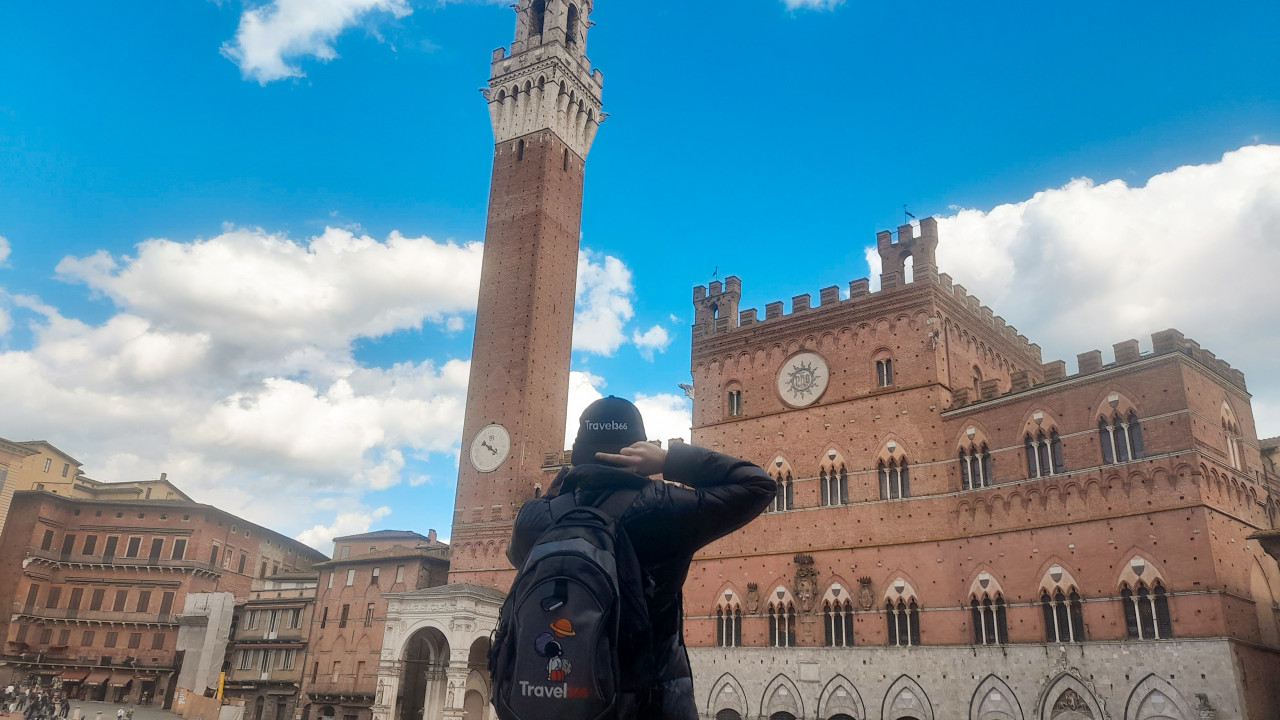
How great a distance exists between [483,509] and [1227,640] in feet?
94.1

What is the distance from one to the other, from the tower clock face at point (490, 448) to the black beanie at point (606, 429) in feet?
123

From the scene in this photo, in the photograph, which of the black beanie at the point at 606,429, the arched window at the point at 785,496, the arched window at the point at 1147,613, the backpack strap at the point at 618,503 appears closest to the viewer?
the backpack strap at the point at 618,503

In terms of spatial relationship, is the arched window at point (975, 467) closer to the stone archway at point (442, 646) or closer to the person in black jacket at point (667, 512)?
the stone archway at point (442, 646)

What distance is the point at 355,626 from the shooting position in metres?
43.7

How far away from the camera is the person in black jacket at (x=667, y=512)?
3578 mm

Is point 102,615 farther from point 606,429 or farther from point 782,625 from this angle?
point 606,429

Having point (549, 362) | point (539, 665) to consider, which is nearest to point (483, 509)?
point (549, 362)

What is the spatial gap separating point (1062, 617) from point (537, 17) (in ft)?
129

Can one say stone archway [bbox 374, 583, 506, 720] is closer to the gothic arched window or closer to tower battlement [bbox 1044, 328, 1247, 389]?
the gothic arched window

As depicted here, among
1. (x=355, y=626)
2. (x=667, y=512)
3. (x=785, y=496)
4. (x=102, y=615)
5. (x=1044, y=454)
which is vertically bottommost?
(x=667, y=512)

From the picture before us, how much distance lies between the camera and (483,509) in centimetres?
4094

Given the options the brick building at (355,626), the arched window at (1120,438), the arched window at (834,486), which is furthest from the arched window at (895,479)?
the brick building at (355,626)

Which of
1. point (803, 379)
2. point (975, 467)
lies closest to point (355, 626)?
point (803, 379)

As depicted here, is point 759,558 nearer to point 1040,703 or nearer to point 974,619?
point 974,619
